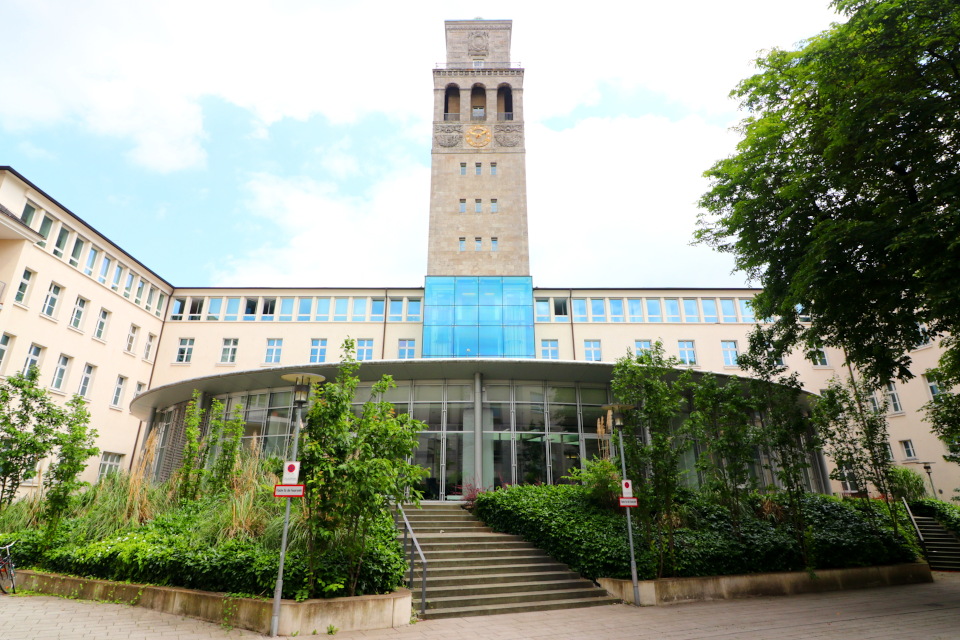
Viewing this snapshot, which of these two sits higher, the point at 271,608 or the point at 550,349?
the point at 550,349

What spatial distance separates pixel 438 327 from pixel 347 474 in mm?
24701

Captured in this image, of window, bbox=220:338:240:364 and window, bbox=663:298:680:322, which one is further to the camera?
window, bbox=663:298:680:322

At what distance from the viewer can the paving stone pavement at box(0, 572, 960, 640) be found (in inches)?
304

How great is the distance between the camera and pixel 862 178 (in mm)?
9969

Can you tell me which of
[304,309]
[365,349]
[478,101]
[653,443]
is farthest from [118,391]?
[653,443]

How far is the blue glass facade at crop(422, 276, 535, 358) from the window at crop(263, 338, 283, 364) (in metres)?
9.84

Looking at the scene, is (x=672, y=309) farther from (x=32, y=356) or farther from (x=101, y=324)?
(x=32, y=356)

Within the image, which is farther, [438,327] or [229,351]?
A: [229,351]

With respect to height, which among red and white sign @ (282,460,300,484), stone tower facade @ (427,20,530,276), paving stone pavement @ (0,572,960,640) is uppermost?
stone tower facade @ (427,20,530,276)

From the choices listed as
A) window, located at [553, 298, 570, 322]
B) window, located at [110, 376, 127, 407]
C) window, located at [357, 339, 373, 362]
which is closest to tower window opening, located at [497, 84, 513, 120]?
window, located at [553, 298, 570, 322]

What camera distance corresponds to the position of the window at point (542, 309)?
118ft

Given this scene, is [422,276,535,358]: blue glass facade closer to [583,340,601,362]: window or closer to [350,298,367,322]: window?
[583,340,601,362]: window

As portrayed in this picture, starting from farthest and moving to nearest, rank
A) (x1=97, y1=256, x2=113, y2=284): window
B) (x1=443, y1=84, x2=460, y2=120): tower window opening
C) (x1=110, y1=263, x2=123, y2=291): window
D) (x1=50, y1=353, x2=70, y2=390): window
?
1. (x1=443, y1=84, x2=460, y2=120): tower window opening
2. (x1=110, y1=263, x2=123, y2=291): window
3. (x1=97, y1=256, x2=113, y2=284): window
4. (x1=50, y1=353, x2=70, y2=390): window

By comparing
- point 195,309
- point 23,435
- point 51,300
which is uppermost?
point 195,309
